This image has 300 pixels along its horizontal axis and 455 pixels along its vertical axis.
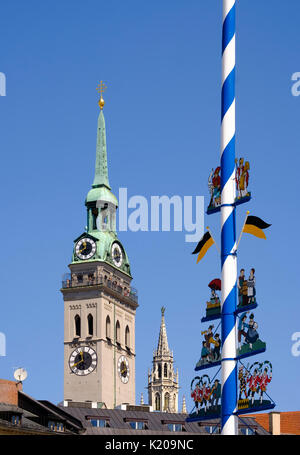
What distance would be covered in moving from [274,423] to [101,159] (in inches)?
2147

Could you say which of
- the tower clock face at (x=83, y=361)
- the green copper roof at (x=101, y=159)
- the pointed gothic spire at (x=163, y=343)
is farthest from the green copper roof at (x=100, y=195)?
the pointed gothic spire at (x=163, y=343)

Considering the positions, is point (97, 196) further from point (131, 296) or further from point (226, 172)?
point (226, 172)

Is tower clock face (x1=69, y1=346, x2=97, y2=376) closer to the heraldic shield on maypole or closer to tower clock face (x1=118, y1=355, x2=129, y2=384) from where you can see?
tower clock face (x1=118, y1=355, x2=129, y2=384)

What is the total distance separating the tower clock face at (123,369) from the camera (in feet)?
455

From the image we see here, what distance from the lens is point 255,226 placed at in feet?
84.3

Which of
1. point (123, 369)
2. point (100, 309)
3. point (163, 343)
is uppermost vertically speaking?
point (163, 343)

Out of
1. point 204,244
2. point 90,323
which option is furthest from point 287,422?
point 204,244

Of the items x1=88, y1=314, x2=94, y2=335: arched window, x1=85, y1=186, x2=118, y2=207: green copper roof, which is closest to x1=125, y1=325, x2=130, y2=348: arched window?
x1=88, y1=314, x2=94, y2=335: arched window

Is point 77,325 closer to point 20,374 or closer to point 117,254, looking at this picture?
point 117,254

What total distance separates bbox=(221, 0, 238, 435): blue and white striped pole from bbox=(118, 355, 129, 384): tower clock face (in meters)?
115

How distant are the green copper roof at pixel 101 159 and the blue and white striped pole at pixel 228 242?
117866mm

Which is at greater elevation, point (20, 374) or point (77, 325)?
point (77, 325)
